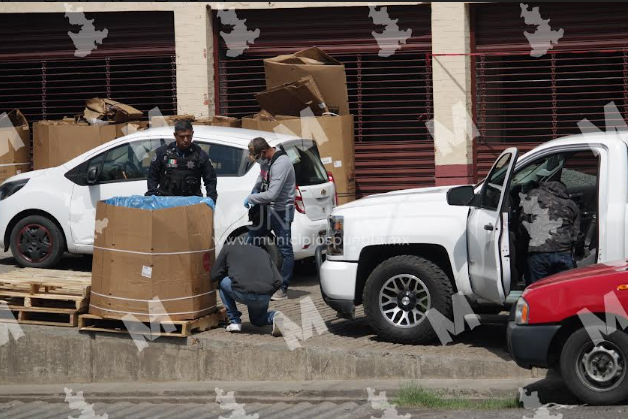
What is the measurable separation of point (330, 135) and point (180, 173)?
3.54 metres

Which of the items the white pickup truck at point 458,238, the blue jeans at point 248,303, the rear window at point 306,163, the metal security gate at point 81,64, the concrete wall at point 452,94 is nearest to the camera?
the white pickup truck at point 458,238

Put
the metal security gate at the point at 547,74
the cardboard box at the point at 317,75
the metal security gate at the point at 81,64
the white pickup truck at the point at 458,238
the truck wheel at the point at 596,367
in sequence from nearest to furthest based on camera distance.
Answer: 1. the truck wheel at the point at 596,367
2. the white pickup truck at the point at 458,238
3. the cardboard box at the point at 317,75
4. the metal security gate at the point at 547,74
5. the metal security gate at the point at 81,64

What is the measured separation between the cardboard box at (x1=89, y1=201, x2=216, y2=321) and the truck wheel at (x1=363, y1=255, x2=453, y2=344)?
1687 mm

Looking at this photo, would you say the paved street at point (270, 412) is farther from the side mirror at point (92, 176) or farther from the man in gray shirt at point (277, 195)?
the side mirror at point (92, 176)

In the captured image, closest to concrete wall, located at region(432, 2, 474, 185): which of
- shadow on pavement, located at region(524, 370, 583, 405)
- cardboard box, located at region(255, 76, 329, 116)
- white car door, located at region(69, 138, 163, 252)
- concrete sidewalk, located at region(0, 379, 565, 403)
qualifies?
cardboard box, located at region(255, 76, 329, 116)

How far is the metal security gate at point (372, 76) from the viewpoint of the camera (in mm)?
17594

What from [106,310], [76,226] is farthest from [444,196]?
[76,226]

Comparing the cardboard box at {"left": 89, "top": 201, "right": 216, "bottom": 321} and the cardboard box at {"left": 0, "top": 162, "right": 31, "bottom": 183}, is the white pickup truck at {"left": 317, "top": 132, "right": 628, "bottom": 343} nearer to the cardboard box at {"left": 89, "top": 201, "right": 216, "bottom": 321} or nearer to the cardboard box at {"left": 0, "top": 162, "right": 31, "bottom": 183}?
the cardboard box at {"left": 89, "top": 201, "right": 216, "bottom": 321}

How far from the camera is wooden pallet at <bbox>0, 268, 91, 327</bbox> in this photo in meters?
11.1

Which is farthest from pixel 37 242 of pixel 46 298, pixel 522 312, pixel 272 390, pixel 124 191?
pixel 522 312

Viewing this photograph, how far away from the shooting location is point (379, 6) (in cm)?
1747

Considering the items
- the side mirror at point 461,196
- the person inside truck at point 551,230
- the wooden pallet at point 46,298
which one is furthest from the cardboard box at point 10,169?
the person inside truck at point 551,230

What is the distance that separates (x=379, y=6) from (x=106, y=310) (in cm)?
849

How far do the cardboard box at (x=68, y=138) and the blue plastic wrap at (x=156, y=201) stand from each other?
4453 millimetres
